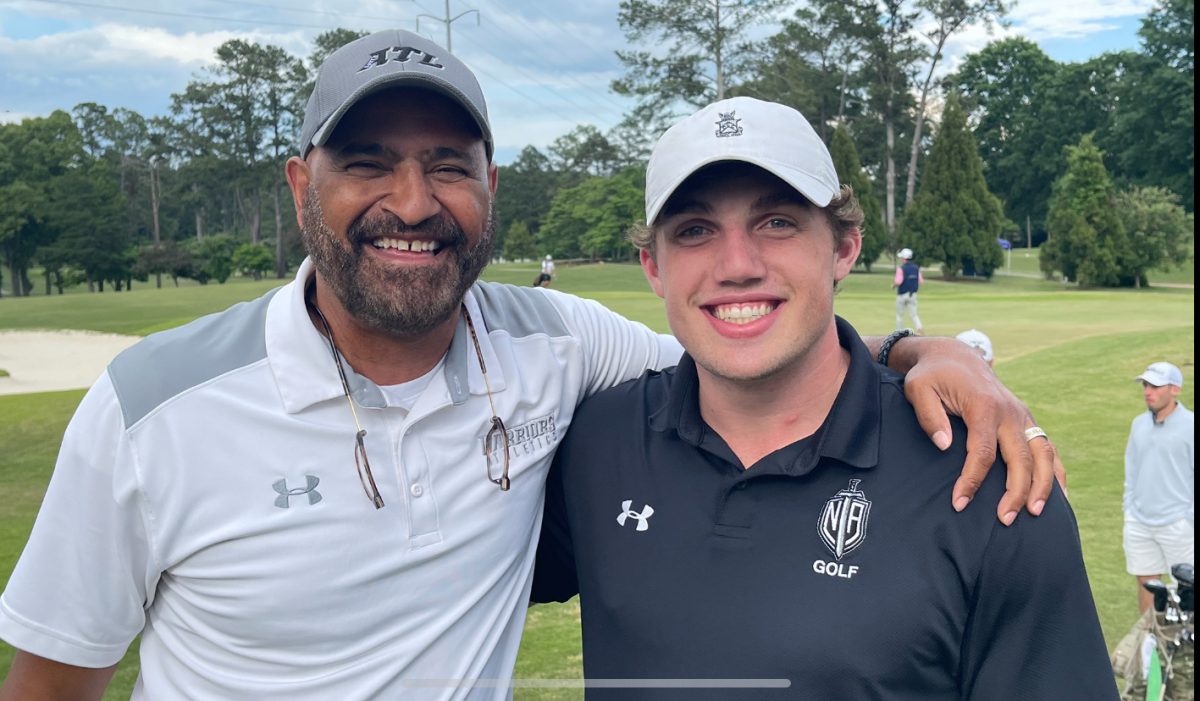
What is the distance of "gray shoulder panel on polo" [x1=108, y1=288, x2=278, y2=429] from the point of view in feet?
7.18

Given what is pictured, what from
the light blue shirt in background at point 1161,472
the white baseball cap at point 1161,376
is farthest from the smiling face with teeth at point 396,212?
the white baseball cap at point 1161,376

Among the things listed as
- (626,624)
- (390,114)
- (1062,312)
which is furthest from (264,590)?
(1062,312)

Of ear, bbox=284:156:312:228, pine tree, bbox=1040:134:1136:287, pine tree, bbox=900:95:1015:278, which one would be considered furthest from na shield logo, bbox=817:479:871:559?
pine tree, bbox=900:95:1015:278

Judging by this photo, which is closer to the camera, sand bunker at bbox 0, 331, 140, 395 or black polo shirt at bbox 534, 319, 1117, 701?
black polo shirt at bbox 534, 319, 1117, 701

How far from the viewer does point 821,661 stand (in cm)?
192

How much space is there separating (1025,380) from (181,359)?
48.7 feet

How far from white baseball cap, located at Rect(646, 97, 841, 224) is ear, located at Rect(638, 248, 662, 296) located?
0.22 metres

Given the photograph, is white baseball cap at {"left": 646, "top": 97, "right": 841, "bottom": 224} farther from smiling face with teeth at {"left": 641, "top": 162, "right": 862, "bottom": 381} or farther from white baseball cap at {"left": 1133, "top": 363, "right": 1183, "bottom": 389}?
Answer: white baseball cap at {"left": 1133, "top": 363, "right": 1183, "bottom": 389}

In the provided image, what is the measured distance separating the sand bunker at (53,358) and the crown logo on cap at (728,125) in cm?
1858

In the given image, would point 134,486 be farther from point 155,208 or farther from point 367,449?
point 155,208

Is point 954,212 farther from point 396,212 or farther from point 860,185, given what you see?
point 396,212

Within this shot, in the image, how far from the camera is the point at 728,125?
7.21ft

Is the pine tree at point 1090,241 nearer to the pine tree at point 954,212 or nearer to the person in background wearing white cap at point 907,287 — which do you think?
the pine tree at point 954,212

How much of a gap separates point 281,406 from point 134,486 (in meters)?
0.34
